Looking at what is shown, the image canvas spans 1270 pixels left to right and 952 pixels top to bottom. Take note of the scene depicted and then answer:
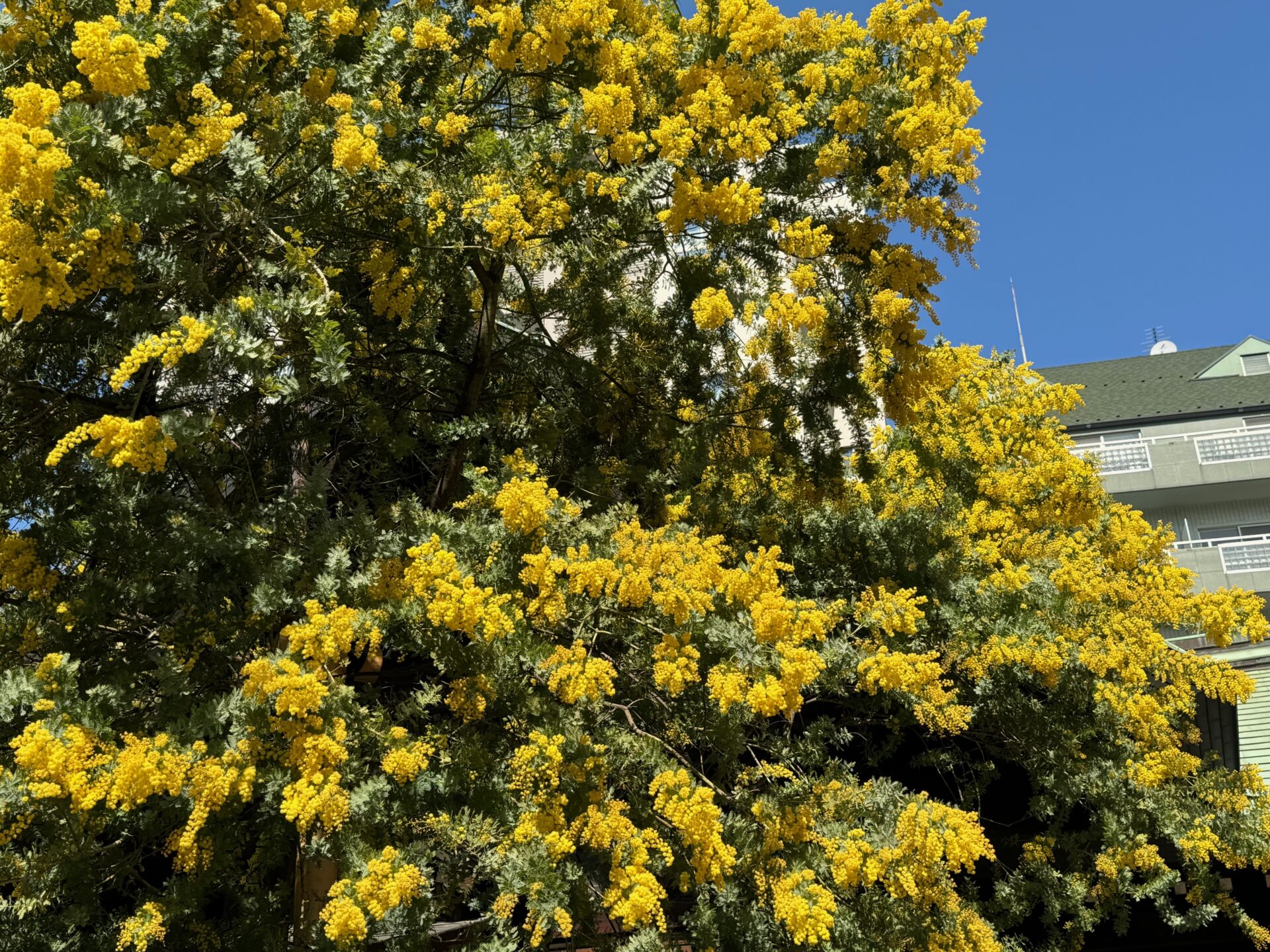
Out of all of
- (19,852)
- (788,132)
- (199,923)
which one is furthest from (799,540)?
(19,852)

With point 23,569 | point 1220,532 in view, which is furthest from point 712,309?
point 1220,532

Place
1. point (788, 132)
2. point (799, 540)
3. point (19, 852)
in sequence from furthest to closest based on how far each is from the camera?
point (799, 540) → point (788, 132) → point (19, 852)

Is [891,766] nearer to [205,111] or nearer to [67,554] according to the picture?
[67,554]

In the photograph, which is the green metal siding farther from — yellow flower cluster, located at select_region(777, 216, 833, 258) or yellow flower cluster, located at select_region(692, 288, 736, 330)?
yellow flower cluster, located at select_region(692, 288, 736, 330)

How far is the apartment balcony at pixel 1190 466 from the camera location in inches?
661

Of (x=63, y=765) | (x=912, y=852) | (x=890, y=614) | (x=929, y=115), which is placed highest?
(x=929, y=115)

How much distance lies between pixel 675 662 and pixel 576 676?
17.7 inches

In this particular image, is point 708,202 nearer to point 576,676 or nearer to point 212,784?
point 576,676

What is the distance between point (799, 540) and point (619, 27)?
3.93m

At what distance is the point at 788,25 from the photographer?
5.43 metres

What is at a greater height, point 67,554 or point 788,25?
point 788,25

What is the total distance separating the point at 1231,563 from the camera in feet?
51.5

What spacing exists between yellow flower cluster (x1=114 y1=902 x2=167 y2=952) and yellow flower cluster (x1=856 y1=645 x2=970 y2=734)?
10.4 feet

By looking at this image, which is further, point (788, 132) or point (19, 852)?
point (788, 132)
